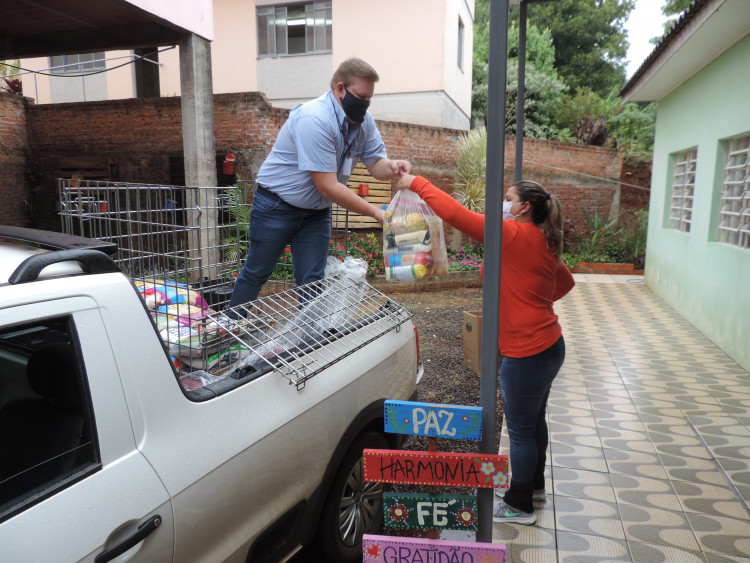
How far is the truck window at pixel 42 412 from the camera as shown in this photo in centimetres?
138

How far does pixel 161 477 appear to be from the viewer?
A: 155cm

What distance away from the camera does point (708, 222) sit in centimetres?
709

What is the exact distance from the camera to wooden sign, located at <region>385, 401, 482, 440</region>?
1.97m

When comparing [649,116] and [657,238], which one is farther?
[649,116]

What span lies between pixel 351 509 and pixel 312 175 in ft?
5.81

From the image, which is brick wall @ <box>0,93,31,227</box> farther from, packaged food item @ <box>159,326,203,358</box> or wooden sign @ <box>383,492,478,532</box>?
wooden sign @ <box>383,492,478,532</box>

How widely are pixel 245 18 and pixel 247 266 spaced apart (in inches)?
595

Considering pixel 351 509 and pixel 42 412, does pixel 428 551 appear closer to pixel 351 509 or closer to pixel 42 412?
pixel 351 509

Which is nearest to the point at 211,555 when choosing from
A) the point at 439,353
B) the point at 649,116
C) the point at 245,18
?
the point at 439,353

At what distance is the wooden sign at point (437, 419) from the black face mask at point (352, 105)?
1.88 m

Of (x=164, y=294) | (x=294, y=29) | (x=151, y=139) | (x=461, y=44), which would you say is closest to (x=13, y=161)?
(x=151, y=139)

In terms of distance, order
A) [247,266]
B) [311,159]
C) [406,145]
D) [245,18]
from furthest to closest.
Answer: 1. [245,18]
2. [406,145]
3. [247,266]
4. [311,159]

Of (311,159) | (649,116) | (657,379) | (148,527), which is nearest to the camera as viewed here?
(148,527)

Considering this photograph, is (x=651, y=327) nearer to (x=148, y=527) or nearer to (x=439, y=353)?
(x=439, y=353)
